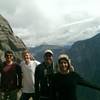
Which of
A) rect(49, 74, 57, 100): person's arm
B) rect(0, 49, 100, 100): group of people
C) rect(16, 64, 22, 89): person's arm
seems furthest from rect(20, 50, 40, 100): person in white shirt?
rect(49, 74, 57, 100): person's arm

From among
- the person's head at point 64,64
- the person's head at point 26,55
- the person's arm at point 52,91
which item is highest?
the person's head at point 26,55

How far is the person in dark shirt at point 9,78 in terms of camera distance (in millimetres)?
14219

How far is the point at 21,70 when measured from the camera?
14.7 meters

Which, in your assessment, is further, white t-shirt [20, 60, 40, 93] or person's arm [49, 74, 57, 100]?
white t-shirt [20, 60, 40, 93]

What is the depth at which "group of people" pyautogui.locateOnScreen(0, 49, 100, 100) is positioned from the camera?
34.4ft

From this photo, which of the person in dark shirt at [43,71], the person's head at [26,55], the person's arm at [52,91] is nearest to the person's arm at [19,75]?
the person's head at [26,55]

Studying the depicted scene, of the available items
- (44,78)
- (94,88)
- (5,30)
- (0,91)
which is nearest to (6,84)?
(0,91)

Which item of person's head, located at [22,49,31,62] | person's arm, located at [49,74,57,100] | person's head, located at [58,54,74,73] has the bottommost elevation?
person's arm, located at [49,74,57,100]

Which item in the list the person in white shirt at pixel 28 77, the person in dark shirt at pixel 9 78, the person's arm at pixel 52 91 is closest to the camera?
the person's arm at pixel 52 91

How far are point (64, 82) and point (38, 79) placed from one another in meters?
3.29

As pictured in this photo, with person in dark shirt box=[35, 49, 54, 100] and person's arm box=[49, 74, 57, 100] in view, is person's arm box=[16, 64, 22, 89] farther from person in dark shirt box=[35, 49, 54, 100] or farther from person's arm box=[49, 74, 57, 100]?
person's arm box=[49, 74, 57, 100]

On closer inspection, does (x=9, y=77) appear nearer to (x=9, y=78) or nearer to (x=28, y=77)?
(x=9, y=78)

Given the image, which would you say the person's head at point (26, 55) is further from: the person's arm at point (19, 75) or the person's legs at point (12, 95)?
the person's legs at point (12, 95)

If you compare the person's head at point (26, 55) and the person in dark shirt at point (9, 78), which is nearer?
the person in dark shirt at point (9, 78)
